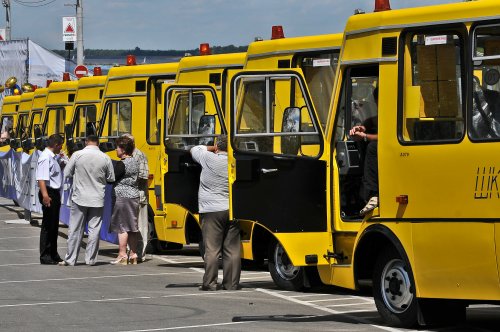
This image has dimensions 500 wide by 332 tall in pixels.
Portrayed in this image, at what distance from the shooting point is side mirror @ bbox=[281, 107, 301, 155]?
14188mm

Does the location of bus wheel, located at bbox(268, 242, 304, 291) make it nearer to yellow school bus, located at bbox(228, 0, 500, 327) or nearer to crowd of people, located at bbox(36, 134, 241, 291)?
yellow school bus, located at bbox(228, 0, 500, 327)

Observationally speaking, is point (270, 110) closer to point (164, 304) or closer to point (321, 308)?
point (321, 308)

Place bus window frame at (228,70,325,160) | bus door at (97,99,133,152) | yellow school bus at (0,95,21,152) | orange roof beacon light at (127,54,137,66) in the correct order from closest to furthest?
1. bus window frame at (228,70,325,160)
2. bus door at (97,99,133,152)
3. orange roof beacon light at (127,54,137,66)
4. yellow school bus at (0,95,21,152)

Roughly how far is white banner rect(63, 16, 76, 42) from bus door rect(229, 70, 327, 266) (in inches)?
1340

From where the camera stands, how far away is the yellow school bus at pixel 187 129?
17.8 metres

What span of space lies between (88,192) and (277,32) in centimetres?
382

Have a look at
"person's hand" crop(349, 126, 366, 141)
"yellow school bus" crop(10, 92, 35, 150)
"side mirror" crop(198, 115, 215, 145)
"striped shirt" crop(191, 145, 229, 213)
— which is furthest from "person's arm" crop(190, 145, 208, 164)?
"yellow school bus" crop(10, 92, 35, 150)

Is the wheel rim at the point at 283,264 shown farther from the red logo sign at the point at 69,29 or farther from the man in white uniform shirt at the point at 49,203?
the red logo sign at the point at 69,29

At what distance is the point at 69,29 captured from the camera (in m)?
48.8

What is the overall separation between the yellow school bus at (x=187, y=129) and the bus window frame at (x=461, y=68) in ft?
17.7

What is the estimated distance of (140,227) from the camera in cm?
2053

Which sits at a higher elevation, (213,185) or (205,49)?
(205,49)

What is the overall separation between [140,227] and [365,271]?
306 inches

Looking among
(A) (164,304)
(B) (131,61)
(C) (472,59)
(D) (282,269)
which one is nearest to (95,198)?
(D) (282,269)
